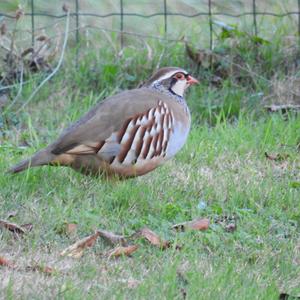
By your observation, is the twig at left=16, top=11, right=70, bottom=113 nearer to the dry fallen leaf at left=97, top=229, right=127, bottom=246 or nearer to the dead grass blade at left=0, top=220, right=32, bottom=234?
the dead grass blade at left=0, top=220, right=32, bottom=234

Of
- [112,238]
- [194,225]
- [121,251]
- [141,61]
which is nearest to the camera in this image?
[121,251]

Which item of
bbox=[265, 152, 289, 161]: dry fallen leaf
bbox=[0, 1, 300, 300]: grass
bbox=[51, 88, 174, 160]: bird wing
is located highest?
bbox=[51, 88, 174, 160]: bird wing

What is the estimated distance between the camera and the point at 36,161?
5793 mm

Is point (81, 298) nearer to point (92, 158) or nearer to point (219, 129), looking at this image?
point (92, 158)

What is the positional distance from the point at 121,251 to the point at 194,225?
58 cm

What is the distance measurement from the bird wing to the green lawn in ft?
0.68

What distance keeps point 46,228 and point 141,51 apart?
3556 mm

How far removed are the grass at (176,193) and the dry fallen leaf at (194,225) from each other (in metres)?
0.05

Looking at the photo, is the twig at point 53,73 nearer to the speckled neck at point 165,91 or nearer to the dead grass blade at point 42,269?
the speckled neck at point 165,91

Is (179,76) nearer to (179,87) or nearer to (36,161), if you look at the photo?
(179,87)

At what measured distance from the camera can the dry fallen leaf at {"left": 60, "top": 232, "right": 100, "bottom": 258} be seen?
4805mm

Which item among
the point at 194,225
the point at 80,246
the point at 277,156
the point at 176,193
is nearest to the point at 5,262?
the point at 80,246

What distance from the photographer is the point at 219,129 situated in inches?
288

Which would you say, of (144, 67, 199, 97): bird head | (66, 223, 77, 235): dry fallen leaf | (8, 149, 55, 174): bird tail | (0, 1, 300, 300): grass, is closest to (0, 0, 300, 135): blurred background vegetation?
(0, 1, 300, 300): grass
